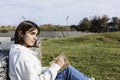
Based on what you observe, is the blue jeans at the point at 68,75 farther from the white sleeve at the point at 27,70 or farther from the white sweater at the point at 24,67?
Result: the white sleeve at the point at 27,70

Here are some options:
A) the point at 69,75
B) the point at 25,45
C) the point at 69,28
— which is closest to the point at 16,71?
the point at 25,45

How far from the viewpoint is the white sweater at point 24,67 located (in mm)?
4227

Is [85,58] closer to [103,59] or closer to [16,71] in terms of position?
[103,59]

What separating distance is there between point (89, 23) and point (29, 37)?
1613 inches

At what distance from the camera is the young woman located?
423 centimetres

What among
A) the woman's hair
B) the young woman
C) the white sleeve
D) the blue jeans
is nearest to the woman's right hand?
the young woman

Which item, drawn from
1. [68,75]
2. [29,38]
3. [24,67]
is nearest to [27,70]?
[24,67]

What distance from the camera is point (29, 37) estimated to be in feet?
14.7

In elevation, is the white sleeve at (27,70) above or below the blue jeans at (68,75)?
above

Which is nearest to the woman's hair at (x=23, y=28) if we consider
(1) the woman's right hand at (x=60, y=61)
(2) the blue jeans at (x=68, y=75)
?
(1) the woman's right hand at (x=60, y=61)

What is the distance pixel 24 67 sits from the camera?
423 cm

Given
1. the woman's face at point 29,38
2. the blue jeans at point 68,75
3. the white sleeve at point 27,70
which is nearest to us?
the white sleeve at point 27,70

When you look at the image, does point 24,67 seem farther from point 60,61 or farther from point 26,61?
point 60,61

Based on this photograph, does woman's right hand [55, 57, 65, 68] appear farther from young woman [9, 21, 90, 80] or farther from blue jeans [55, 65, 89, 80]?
blue jeans [55, 65, 89, 80]
